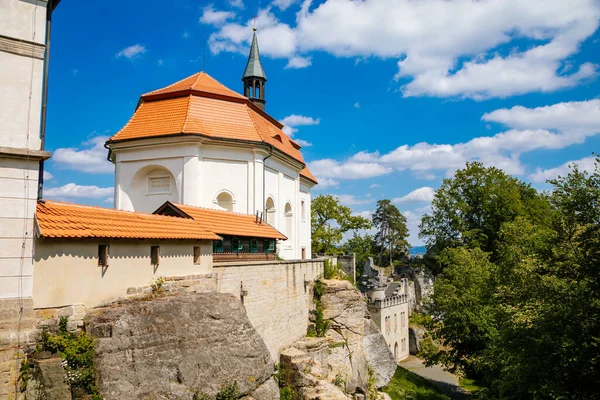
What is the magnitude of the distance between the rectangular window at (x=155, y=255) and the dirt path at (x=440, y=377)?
963 inches

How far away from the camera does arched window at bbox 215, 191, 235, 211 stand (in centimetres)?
1888

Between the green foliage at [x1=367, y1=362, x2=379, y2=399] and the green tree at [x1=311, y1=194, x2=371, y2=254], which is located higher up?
the green tree at [x1=311, y1=194, x2=371, y2=254]

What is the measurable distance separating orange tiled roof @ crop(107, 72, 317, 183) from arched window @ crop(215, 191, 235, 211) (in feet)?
7.59

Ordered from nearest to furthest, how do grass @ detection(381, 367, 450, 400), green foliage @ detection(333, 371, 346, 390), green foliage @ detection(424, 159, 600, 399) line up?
green foliage @ detection(424, 159, 600, 399)
green foliage @ detection(333, 371, 346, 390)
grass @ detection(381, 367, 450, 400)

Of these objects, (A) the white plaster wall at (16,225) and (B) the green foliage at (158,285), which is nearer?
(A) the white plaster wall at (16,225)

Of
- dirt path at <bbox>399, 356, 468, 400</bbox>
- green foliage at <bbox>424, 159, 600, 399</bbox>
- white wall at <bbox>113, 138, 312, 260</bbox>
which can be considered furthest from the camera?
dirt path at <bbox>399, 356, 468, 400</bbox>

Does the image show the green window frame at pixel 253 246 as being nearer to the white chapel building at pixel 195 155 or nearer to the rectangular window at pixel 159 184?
the white chapel building at pixel 195 155

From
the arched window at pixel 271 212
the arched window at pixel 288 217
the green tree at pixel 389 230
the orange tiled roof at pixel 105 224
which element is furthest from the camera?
the green tree at pixel 389 230

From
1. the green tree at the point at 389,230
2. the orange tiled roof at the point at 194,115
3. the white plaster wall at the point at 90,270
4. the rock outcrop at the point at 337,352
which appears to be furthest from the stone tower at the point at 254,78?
the green tree at the point at 389,230

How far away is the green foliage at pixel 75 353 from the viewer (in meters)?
8.03

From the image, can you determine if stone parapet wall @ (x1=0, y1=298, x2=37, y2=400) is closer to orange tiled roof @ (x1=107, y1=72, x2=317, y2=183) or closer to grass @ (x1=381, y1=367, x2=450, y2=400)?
orange tiled roof @ (x1=107, y1=72, x2=317, y2=183)

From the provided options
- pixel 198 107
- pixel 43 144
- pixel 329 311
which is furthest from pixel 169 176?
pixel 43 144

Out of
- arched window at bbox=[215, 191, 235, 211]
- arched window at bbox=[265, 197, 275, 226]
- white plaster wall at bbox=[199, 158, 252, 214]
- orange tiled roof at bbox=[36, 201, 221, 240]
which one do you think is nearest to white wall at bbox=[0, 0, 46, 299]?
orange tiled roof at bbox=[36, 201, 221, 240]

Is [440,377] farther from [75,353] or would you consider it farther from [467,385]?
[75,353]
